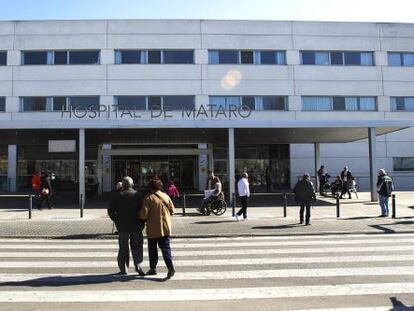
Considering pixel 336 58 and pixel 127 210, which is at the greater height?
pixel 336 58

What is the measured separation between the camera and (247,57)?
37.9 m

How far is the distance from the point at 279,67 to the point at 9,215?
78.8ft

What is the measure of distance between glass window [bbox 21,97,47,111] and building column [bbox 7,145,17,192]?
310 centimetres

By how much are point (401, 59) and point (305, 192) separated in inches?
1074

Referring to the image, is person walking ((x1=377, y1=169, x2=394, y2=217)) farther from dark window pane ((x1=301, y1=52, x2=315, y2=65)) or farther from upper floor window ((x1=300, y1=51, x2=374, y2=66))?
upper floor window ((x1=300, y1=51, x2=374, y2=66))

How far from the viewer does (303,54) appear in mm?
38375

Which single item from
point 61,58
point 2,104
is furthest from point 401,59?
point 2,104

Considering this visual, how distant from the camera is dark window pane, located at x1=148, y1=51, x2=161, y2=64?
37.3m

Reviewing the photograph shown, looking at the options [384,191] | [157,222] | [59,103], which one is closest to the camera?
[157,222]

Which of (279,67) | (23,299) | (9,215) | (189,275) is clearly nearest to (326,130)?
(279,67)

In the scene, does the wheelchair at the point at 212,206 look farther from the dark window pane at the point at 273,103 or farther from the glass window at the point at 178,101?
the dark window pane at the point at 273,103

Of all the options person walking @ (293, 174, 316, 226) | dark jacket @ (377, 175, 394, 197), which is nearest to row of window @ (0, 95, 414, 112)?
dark jacket @ (377, 175, 394, 197)

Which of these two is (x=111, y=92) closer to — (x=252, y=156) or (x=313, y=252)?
(x=252, y=156)

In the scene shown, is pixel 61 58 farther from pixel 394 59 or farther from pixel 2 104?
pixel 394 59
